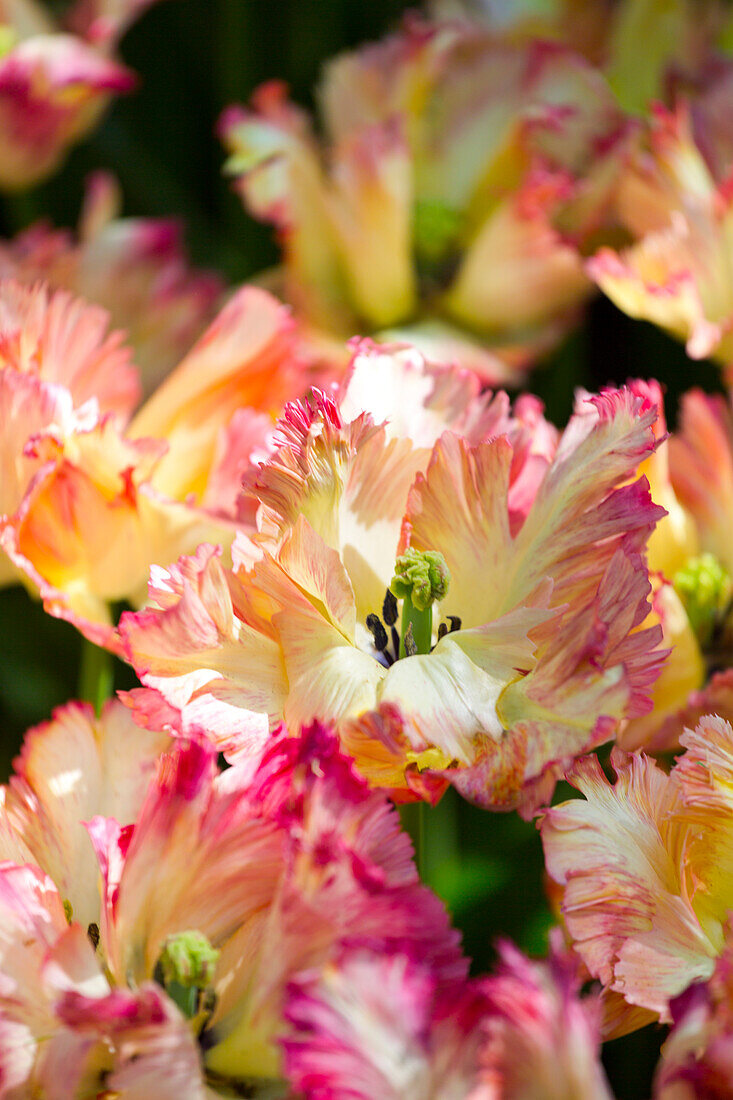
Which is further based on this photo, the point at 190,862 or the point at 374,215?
the point at 374,215

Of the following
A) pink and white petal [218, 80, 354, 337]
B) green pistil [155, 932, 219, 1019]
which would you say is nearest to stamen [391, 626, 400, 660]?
green pistil [155, 932, 219, 1019]

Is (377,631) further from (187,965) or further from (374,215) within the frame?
(374,215)

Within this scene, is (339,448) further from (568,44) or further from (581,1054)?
(568,44)

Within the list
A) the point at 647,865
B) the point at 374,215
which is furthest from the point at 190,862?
the point at 374,215

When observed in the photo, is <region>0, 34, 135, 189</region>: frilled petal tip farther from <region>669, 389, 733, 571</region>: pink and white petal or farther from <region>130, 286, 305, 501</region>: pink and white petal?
<region>669, 389, 733, 571</region>: pink and white petal

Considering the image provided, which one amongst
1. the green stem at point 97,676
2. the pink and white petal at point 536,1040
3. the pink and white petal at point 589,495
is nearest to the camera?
the pink and white petal at point 536,1040

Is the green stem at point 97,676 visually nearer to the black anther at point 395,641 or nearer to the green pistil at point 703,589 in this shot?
the black anther at point 395,641

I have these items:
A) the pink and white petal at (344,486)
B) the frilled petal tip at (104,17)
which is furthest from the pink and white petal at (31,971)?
the frilled petal tip at (104,17)
